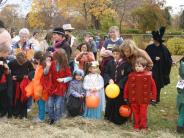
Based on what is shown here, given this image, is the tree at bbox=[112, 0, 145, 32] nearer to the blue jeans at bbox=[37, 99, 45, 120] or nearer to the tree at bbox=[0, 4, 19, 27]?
the tree at bbox=[0, 4, 19, 27]

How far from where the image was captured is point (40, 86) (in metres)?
7.64

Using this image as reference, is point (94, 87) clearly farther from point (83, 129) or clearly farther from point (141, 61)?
point (141, 61)

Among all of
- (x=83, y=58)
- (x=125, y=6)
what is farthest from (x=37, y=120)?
(x=125, y=6)

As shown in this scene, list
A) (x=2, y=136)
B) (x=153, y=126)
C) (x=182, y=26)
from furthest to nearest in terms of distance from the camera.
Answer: (x=182, y=26), (x=153, y=126), (x=2, y=136)

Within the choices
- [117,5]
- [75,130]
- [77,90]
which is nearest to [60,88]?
[77,90]

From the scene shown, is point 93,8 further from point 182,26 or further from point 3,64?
point 3,64

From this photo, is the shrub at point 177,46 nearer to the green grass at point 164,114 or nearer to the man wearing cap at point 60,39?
the green grass at point 164,114

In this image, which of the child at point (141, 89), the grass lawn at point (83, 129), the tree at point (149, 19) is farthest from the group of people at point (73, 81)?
the tree at point (149, 19)

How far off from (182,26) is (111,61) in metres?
39.4

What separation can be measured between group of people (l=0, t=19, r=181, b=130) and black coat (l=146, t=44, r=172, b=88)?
1.88m

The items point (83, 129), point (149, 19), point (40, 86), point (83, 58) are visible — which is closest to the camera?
point (83, 129)

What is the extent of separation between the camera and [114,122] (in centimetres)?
767

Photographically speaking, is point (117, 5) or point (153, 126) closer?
point (153, 126)

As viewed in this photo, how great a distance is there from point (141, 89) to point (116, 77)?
70 centimetres
